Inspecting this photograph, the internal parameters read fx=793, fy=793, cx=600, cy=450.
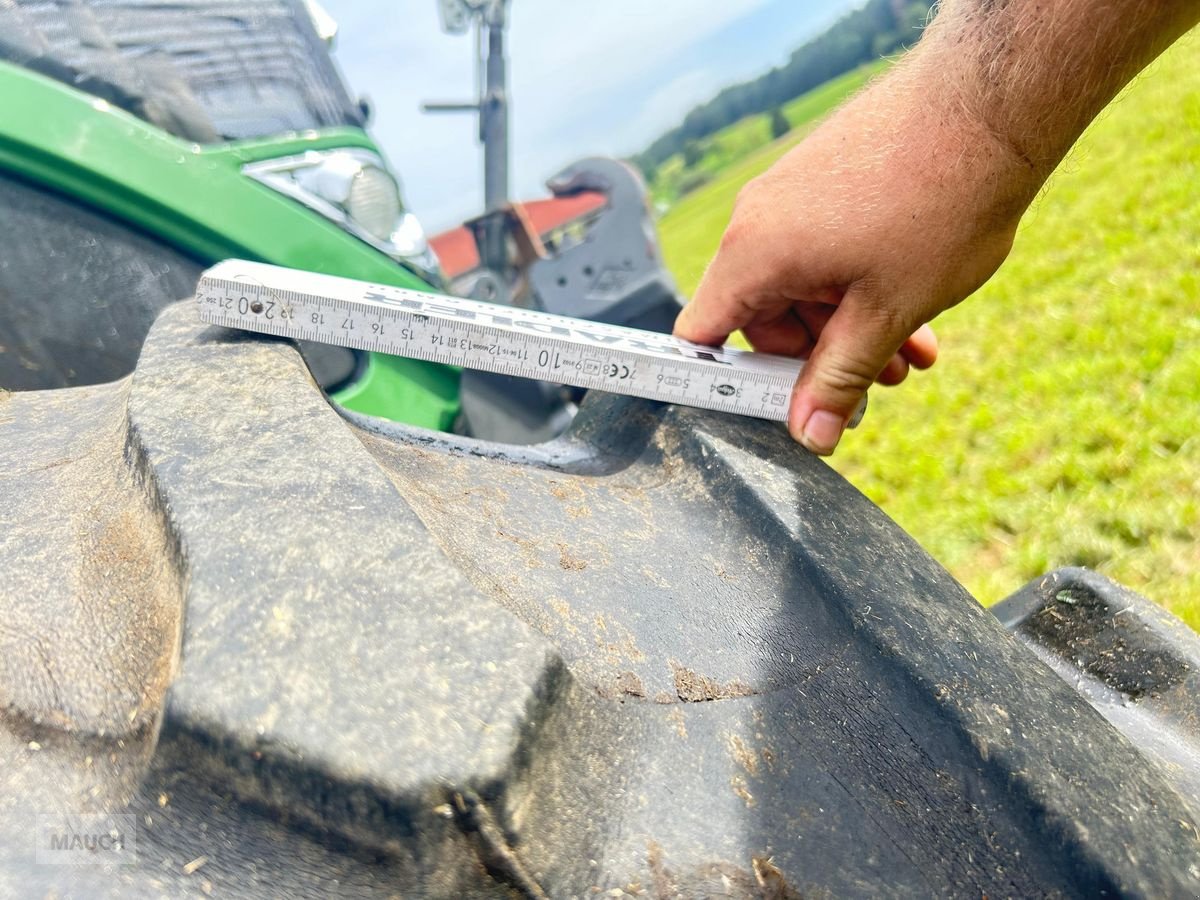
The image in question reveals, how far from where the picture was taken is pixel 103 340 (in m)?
1.49

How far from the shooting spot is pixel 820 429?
1.20 meters

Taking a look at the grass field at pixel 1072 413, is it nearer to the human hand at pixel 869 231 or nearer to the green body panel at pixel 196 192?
the human hand at pixel 869 231

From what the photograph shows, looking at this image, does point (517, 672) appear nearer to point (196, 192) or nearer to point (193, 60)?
point (196, 192)

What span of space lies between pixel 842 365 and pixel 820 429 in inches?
4.0

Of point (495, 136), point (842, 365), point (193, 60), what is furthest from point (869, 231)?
point (495, 136)

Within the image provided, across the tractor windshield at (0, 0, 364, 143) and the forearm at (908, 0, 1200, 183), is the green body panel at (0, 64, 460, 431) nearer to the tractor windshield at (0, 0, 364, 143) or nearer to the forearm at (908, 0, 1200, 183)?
the tractor windshield at (0, 0, 364, 143)

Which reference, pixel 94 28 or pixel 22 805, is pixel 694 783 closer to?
pixel 22 805

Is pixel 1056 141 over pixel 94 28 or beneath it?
beneath

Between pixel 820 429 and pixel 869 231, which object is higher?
pixel 869 231

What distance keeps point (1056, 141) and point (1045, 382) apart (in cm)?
301

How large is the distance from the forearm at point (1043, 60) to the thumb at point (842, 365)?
0.85 feet

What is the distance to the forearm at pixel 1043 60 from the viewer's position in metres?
0.89

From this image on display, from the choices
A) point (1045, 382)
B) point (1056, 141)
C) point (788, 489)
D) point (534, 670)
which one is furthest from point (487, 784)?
point (1045, 382)

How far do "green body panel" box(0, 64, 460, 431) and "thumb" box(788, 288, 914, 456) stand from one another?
37.9 inches
